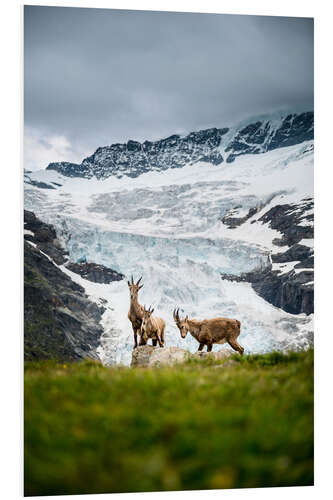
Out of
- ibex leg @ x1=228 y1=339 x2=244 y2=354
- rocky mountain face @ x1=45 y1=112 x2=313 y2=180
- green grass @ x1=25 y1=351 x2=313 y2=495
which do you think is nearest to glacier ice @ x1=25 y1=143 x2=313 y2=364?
rocky mountain face @ x1=45 y1=112 x2=313 y2=180

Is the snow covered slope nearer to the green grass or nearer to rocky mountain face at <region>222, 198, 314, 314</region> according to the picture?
rocky mountain face at <region>222, 198, 314, 314</region>

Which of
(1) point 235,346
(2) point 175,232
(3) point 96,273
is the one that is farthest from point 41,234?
(1) point 235,346

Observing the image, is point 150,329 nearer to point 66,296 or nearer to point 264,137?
point 264,137

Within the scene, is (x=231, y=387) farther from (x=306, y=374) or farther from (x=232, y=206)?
(x=232, y=206)

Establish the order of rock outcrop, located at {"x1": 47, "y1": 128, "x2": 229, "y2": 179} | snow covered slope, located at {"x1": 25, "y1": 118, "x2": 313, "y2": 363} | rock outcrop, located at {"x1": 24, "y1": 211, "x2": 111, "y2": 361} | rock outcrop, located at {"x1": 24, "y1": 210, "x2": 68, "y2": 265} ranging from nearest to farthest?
rock outcrop, located at {"x1": 47, "y1": 128, "x2": 229, "y2": 179}
rock outcrop, located at {"x1": 24, "y1": 210, "x2": 68, "y2": 265}
rock outcrop, located at {"x1": 24, "y1": 211, "x2": 111, "y2": 361}
snow covered slope, located at {"x1": 25, "y1": 118, "x2": 313, "y2": 363}

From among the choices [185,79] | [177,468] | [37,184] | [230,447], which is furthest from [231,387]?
[37,184]

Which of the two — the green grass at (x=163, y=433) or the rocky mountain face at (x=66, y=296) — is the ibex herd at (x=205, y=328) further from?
the rocky mountain face at (x=66, y=296)

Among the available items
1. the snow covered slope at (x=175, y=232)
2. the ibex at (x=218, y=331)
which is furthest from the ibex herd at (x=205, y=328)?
the snow covered slope at (x=175, y=232)
